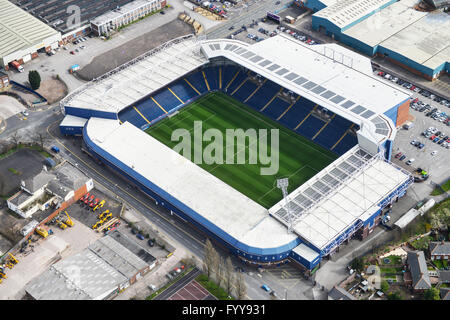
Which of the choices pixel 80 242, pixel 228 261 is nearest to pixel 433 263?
pixel 228 261

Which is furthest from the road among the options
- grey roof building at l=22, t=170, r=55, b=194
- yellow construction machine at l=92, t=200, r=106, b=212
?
grey roof building at l=22, t=170, r=55, b=194

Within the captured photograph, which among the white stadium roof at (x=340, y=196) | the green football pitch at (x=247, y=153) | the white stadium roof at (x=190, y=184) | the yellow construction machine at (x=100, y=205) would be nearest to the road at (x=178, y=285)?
the white stadium roof at (x=190, y=184)

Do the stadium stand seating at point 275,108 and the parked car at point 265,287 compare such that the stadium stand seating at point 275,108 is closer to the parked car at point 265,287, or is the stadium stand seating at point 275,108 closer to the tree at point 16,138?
the parked car at point 265,287

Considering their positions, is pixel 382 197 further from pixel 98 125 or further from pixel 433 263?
pixel 98 125

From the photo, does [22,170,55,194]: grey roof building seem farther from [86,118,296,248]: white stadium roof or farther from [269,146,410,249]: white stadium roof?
[269,146,410,249]: white stadium roof

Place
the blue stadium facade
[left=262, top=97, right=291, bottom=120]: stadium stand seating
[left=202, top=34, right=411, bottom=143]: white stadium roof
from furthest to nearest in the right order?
[left=262, top=97, right=291, bottom=120]: stadium stand seating, [left=202, top=34, right=411, bottom=143]: white stadium roof, the blue stadium facade
